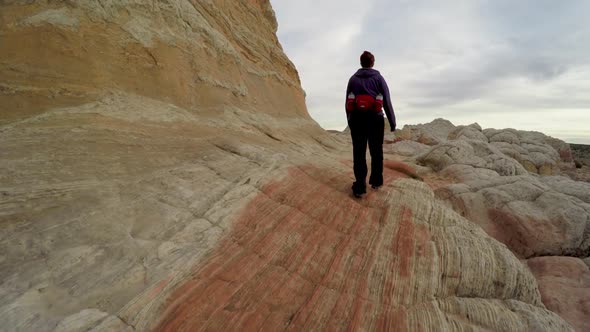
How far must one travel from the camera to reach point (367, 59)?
5750mm

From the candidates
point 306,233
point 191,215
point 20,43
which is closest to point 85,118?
point 20,43

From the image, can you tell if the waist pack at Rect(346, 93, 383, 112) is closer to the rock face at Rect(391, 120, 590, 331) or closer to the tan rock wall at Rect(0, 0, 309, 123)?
the rock face at Rect(391, 120, 590, 331)

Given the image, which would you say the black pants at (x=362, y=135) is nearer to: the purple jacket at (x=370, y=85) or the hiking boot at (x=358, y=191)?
the hiking boot at (x=358, y=191)

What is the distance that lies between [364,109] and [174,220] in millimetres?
3456

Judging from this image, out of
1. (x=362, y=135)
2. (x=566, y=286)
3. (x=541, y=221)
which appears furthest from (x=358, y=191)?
(x=541, y=221)

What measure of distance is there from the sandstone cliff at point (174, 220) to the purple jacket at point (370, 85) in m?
1.64

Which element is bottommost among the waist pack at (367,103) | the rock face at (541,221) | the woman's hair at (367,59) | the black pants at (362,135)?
the rock face at (541,221)

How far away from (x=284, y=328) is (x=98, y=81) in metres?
5.19

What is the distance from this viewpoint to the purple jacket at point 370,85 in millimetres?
5602

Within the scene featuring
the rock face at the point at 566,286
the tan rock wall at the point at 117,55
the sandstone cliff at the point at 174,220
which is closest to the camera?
the sandstone cliff at the point at 174,220

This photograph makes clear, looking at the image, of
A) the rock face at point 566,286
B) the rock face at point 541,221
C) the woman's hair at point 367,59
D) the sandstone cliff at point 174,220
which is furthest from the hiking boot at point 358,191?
the rock face at point 566,286

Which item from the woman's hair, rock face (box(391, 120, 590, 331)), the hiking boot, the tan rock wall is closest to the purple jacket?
the woman's hair

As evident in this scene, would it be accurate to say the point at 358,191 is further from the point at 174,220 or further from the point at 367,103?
the point at 174,220

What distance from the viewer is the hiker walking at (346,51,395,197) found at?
18.3 ft
